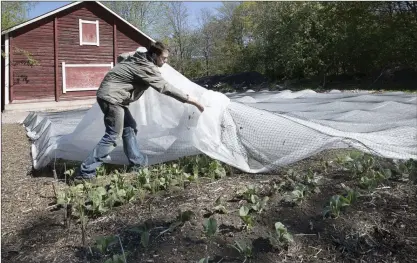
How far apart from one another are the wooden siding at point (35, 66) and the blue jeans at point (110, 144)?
1270 cm

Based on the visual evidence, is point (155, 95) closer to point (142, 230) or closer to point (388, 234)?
point (142, 230)

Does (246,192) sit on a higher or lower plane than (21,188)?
higher

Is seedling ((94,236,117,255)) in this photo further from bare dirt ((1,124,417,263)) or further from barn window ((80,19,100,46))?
barn window ((80,19,100,46))

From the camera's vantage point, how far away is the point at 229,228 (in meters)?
2.60

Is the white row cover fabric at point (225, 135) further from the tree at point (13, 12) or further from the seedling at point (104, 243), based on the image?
the tree at point (13, 12)

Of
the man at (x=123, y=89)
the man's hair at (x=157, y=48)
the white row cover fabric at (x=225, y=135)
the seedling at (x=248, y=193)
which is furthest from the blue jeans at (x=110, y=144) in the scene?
the seedling at (x=248, y=193)

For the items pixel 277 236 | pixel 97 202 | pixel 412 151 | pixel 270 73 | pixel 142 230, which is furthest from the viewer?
pixel 270 73

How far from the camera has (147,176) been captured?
3561 millimetres

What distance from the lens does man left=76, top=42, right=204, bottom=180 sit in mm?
3893

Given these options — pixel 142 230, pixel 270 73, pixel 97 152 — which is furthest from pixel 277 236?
pixel 270 73

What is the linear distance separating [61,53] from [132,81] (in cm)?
1338

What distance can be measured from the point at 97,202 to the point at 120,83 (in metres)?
1.37

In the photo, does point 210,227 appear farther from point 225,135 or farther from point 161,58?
point 161,58

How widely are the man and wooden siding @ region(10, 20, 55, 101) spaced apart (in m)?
12.7
